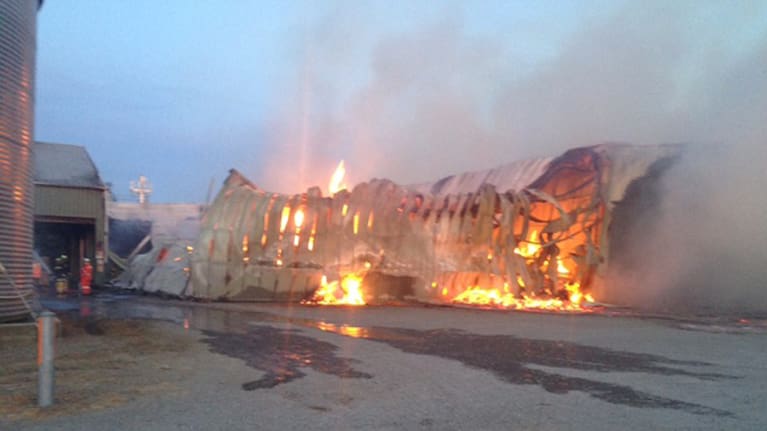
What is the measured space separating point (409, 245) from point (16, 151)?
10.0 metres

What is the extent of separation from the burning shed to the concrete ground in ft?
15.5

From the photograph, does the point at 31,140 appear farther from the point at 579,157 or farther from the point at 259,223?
the point at 579,157

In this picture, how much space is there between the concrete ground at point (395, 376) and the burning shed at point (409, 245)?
472 cm

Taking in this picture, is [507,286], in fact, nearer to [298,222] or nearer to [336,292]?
[336,292]

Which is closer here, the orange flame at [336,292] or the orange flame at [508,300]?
the orange flame at [508,300]

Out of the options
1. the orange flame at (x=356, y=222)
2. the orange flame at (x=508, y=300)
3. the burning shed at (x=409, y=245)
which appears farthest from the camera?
the orange flame at (x=356, y=222)

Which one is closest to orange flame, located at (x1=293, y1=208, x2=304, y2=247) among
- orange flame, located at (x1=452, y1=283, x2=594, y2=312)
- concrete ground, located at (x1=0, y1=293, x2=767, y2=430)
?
orange flame, located at (x1=452, y1=283, x2=594, y2=312)

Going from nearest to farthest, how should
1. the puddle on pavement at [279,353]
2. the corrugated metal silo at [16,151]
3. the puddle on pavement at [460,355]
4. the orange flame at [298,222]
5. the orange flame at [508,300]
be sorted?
the puddle on pavement at [460,355]
the puddle on pavement at [279,353]
the corrugated metal silo at [16,151]
the orange flame at [508,300]
the orange flame at [298,222]

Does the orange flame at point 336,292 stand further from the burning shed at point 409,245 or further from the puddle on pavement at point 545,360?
the puddle on pavement at point 545,360

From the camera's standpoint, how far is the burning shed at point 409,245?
1723 cm

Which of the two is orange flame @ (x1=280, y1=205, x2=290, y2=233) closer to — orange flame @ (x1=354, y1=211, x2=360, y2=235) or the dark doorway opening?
orange flame @ (x1=354, y1=211, x2=360, y2=235)

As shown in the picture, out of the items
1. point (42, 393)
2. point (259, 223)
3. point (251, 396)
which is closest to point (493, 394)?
point (251, 396)

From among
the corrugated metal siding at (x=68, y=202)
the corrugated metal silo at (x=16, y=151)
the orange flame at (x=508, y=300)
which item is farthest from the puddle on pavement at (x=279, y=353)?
the corrugated metal siding at (x=68, y=202)

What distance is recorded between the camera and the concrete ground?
5402 mm
